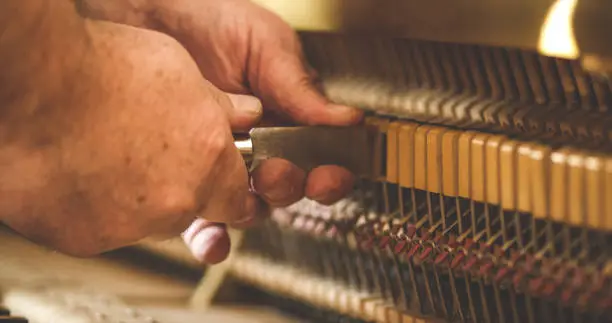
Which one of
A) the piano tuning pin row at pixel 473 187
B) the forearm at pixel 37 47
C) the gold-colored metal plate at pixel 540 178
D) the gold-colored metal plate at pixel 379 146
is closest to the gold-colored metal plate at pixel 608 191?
the piano tuning pin row at pixel 473 187

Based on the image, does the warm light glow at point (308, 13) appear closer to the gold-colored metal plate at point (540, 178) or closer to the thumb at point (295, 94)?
the thumb at point (295, 94)

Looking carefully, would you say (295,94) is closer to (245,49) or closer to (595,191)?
(245,49)

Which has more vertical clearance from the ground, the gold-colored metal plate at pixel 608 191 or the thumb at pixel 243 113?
the gold-colored metal plate at pixel 608 191

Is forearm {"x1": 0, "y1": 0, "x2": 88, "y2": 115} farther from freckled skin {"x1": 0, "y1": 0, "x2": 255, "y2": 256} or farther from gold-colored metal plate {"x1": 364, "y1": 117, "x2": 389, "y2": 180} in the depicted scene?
gold-colored metal plate {"x1": 364, "y1": 117, "x2": 389, "y2": 180}

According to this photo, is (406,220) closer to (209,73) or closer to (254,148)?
(254,148)

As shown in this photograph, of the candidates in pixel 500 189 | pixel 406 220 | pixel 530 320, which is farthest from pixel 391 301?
pixel 500 189

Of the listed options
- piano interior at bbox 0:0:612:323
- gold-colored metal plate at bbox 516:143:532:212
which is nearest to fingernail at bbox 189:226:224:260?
piano interior at bbox 0:0:612:323

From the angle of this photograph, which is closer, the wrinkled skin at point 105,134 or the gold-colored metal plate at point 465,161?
the wrinkled skin at point 105,134

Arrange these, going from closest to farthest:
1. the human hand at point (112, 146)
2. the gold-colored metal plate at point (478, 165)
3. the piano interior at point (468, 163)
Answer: the human hand at point (112, 146) < the piano interior at point (468, 163) < the gold-colored metal plate at point (478, 165)
